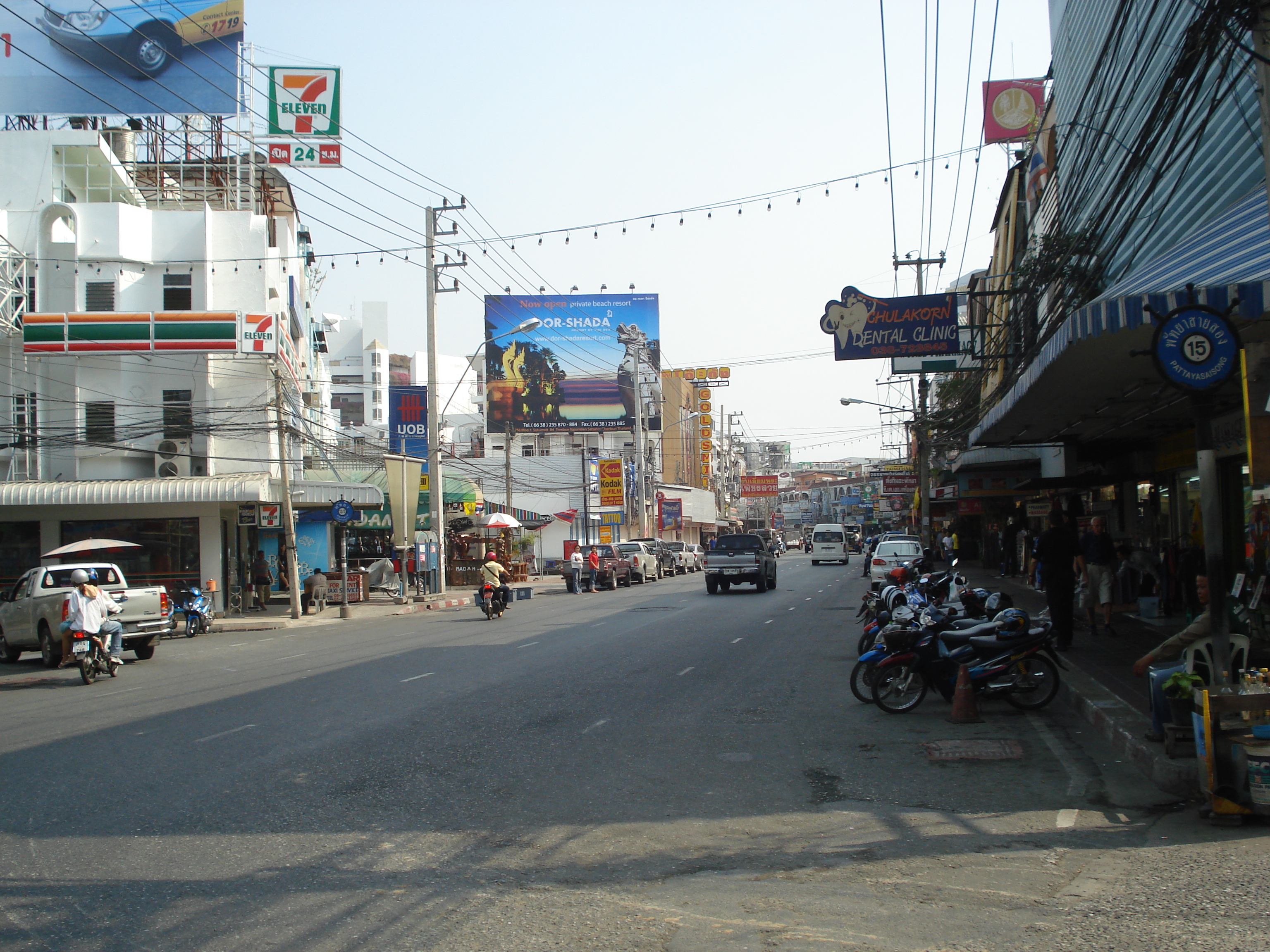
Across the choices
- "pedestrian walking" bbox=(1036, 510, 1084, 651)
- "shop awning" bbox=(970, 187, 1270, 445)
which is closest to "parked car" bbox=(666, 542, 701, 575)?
"shop awning" bbox=(970, 187, 1270, 445)

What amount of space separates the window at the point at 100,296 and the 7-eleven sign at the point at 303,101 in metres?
9.01

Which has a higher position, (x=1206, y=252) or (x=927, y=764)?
(x=1206, y=252)

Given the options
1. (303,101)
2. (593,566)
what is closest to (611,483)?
(593,566)

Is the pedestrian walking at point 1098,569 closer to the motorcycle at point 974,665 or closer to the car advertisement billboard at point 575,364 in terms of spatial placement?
the motorcycle at point 974,665

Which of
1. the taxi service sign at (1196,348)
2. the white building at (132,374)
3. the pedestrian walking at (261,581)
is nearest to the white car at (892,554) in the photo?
the white building at (132,374)

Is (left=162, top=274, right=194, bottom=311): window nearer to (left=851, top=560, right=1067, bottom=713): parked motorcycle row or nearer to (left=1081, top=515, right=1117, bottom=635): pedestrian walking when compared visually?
(left=1081, top=515, right=1117, bottom=635): pedestrian walking

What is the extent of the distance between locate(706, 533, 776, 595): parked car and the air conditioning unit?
658 inches

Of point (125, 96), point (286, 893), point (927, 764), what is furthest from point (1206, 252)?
point (125, 96)

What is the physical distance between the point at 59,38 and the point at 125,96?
8.37 ft

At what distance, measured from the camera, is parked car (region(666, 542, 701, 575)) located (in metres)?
56.0

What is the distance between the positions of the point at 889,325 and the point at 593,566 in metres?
25.8

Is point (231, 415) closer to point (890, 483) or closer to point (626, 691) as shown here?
point (626, 691)

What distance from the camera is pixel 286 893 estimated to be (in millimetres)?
5461

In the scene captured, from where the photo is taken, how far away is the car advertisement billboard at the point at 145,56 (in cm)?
3356
